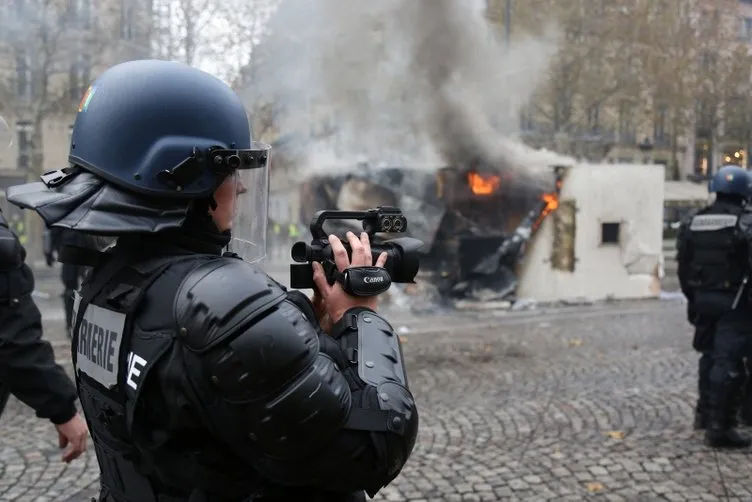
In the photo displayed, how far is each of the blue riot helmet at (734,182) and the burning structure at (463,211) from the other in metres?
5.43

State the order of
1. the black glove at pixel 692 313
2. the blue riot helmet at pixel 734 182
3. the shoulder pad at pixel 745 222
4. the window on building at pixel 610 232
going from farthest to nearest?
1. the window on building at pixel 610 232
2. the black glove at pixel 692 313
3. the blue riot helmet at pixel 734 182
4. the shoulder pad at pixel 745 222

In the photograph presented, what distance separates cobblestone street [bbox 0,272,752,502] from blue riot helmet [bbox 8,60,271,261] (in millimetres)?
2608

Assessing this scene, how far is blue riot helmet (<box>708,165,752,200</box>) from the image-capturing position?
4.55 metres

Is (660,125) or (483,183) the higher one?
(660,125)

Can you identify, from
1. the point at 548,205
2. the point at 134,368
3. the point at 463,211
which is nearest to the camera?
the point at 134,368

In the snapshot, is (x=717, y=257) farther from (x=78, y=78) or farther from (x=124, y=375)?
(x=78, y=78)

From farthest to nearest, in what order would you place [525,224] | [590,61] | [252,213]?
[590,61] → [525,224] → [252,213]

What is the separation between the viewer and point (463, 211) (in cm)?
1015

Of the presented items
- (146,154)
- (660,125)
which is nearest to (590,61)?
(660,125)

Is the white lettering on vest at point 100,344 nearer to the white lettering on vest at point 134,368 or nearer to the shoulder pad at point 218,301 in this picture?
the white lettering on vest at point 134,368

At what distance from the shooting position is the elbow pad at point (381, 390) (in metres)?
1.23

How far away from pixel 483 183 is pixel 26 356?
8347 mm

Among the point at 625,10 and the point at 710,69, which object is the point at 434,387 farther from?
the point at 710,69

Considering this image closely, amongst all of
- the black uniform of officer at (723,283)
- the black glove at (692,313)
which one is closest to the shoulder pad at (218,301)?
the black uniform of officer at (723,283)
